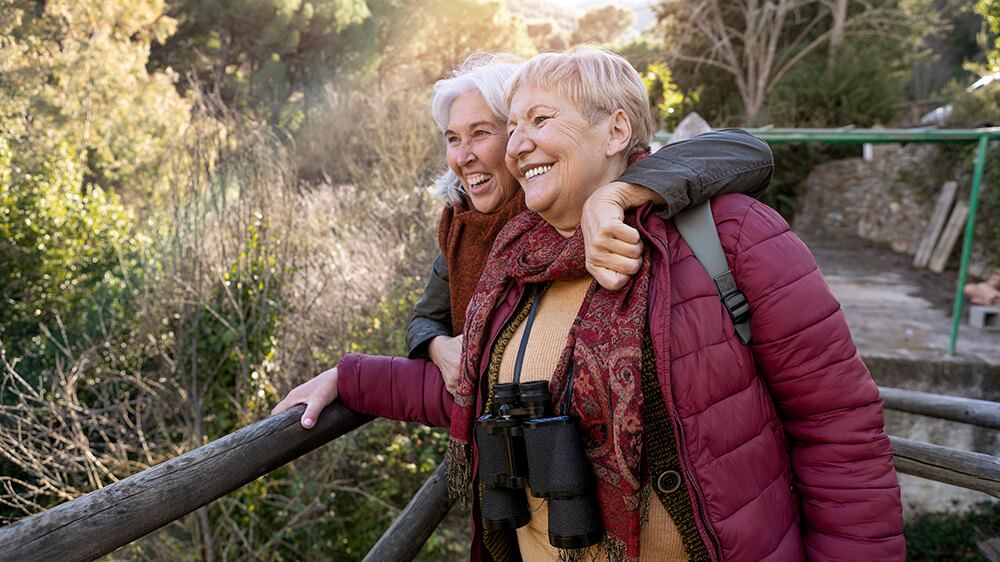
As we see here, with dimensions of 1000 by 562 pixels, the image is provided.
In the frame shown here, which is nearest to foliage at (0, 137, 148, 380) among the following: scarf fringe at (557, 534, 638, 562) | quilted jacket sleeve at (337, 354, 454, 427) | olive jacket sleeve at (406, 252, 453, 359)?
olive jacket sleeve at (406, 252, 453, 359)

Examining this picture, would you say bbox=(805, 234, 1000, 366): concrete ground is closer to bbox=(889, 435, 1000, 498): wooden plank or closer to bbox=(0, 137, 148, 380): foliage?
bbox=(889, 435, 1000, 498): wooden plank

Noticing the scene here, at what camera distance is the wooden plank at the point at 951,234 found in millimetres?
9969

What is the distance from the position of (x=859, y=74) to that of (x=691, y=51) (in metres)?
3.75

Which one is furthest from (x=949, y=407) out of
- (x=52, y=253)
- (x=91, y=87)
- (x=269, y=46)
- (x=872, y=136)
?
(x=269, y=46)

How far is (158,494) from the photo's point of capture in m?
1.17

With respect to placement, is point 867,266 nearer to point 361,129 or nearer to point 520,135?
point 361,129

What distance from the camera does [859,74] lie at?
41.2 feet

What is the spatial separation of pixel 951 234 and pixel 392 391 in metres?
11.0

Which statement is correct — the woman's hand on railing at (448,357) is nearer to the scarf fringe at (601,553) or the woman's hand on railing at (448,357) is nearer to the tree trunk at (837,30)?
the scarf fringe at (601,553)

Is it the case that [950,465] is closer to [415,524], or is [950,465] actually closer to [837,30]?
[415,524]

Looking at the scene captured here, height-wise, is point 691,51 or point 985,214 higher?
point 691,51

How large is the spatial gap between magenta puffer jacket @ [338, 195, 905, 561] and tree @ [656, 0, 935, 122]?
532 inches

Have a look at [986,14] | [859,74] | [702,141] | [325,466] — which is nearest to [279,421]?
A: [702,141]

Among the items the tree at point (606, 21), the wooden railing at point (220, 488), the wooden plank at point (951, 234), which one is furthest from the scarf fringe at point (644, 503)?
the tree at point (606, 21)
